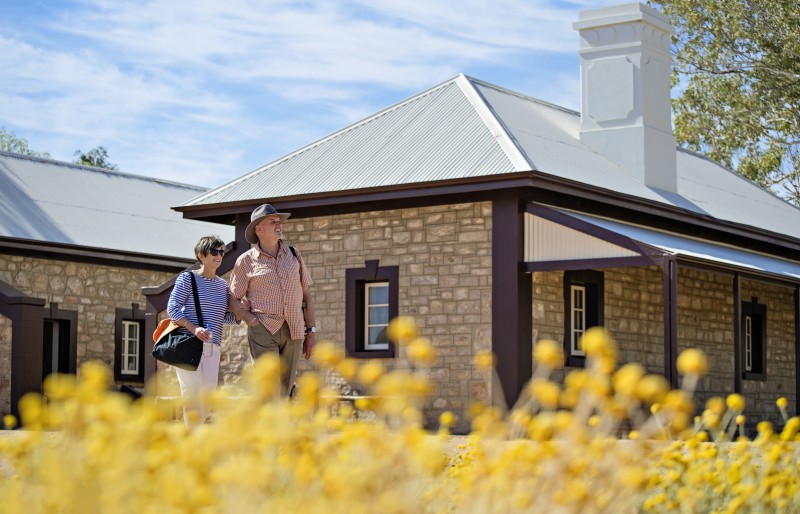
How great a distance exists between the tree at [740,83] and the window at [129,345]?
54.1 feet

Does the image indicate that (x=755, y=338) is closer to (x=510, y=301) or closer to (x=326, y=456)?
(x=510, y=301)

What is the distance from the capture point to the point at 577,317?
16.7 m

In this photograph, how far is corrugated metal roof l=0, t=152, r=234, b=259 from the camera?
2108 cm

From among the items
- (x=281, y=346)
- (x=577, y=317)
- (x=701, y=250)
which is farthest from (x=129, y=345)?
(x=281, y=346)

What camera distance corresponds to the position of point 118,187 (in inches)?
969

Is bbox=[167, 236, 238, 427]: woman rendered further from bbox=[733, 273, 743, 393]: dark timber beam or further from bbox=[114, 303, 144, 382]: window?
bbox=[114, 303, 144, 382]: window

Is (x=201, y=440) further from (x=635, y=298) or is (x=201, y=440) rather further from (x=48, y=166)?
(x=48, y=166)

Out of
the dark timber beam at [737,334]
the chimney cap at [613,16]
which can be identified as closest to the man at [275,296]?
the dark timber beam at [737,334]

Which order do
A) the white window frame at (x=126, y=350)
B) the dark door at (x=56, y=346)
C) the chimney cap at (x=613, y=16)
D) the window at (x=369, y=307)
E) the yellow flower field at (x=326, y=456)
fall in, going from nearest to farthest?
the yellow flower field at (x=326, y=456), the window at (x=369, y=307), the chimney cap at (x=613, y=16), the dark door at (x=56, y=346), the white window frame at (x=126, y=350)

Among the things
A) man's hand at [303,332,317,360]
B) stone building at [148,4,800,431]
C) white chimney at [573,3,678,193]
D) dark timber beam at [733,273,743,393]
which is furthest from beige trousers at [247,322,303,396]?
white chimney at [573,3,678,193]

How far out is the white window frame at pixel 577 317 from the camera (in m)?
16.6

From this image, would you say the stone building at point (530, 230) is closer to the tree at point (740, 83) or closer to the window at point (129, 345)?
the window at point (129, 345)

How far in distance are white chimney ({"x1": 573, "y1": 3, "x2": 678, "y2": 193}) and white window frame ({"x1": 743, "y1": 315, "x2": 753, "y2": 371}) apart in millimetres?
2701

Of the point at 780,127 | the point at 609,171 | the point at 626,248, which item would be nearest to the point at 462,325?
the point at 626,248
